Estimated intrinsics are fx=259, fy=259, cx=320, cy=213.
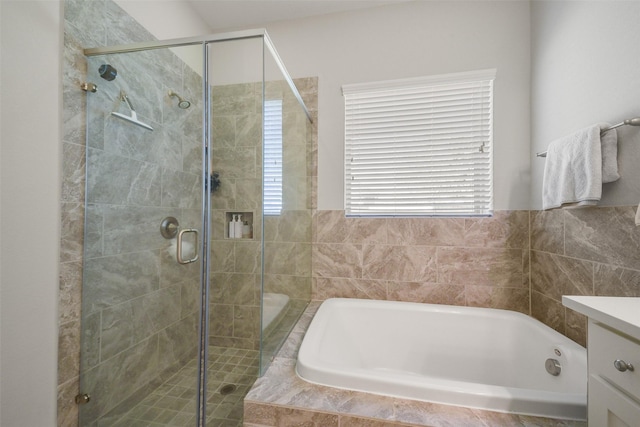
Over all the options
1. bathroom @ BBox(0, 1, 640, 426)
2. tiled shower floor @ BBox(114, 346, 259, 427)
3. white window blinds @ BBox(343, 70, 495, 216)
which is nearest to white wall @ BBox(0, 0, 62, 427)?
bathroom @ BBox(0, 1, 640, 426)

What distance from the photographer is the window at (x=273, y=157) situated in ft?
3.84

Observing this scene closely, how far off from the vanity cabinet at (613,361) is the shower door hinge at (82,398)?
1.83 meters

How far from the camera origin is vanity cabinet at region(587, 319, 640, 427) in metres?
0.53

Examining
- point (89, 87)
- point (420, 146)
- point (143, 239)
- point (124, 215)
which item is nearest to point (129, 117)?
point (89, 87)

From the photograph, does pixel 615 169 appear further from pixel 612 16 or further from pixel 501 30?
pixel 501 30

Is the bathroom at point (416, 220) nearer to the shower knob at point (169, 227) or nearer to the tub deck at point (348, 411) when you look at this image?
the shower knob at point (169, 227)

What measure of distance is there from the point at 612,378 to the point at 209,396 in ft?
4.40

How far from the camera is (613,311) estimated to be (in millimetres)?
591

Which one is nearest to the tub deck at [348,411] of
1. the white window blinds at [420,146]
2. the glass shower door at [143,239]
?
the glass shower door at [143,239]

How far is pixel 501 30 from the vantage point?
5.64ft

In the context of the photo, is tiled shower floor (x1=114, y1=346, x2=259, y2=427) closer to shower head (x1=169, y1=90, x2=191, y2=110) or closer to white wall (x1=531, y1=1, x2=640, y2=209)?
shower head (x1=169, y1=90, x2=191, y2=110)

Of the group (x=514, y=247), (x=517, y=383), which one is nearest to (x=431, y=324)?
(x=517, y=383)

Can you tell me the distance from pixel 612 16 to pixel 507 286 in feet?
4.78

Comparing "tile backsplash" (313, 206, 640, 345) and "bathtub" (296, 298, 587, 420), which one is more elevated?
"tile backsplash" (313, 206, 640, 345)
